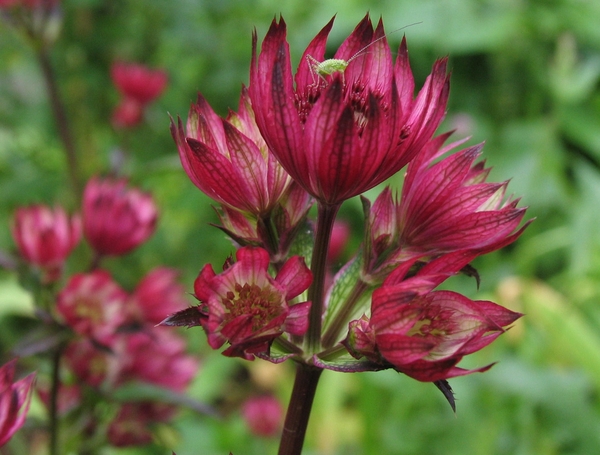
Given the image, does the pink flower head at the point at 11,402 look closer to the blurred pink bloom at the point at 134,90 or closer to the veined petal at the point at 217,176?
the veined petal at the point at 217,176

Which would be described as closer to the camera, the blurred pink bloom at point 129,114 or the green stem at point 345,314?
the green stem at point 345,314

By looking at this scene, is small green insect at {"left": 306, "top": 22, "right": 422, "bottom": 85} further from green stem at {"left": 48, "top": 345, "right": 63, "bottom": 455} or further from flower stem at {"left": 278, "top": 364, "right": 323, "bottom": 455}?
green stem at {"left": 48, "top": 345, "right": 63, "bottom": 455}

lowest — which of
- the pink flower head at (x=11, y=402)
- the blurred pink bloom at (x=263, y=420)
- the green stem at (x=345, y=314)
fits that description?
the blurred pink bloom at (x=263, y=420)

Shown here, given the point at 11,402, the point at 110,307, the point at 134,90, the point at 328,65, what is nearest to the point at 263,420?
the point at 110,307

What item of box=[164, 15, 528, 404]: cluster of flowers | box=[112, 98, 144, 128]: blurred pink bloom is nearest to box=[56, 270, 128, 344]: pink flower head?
box=[164, 15, 528, 404]: cluster of flowers

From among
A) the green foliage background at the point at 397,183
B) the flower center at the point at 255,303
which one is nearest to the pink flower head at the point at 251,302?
the flower center at the point at 255,303

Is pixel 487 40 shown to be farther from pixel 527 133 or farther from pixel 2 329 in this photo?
pixel 2 329

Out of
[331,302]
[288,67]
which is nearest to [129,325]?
[331,302]
